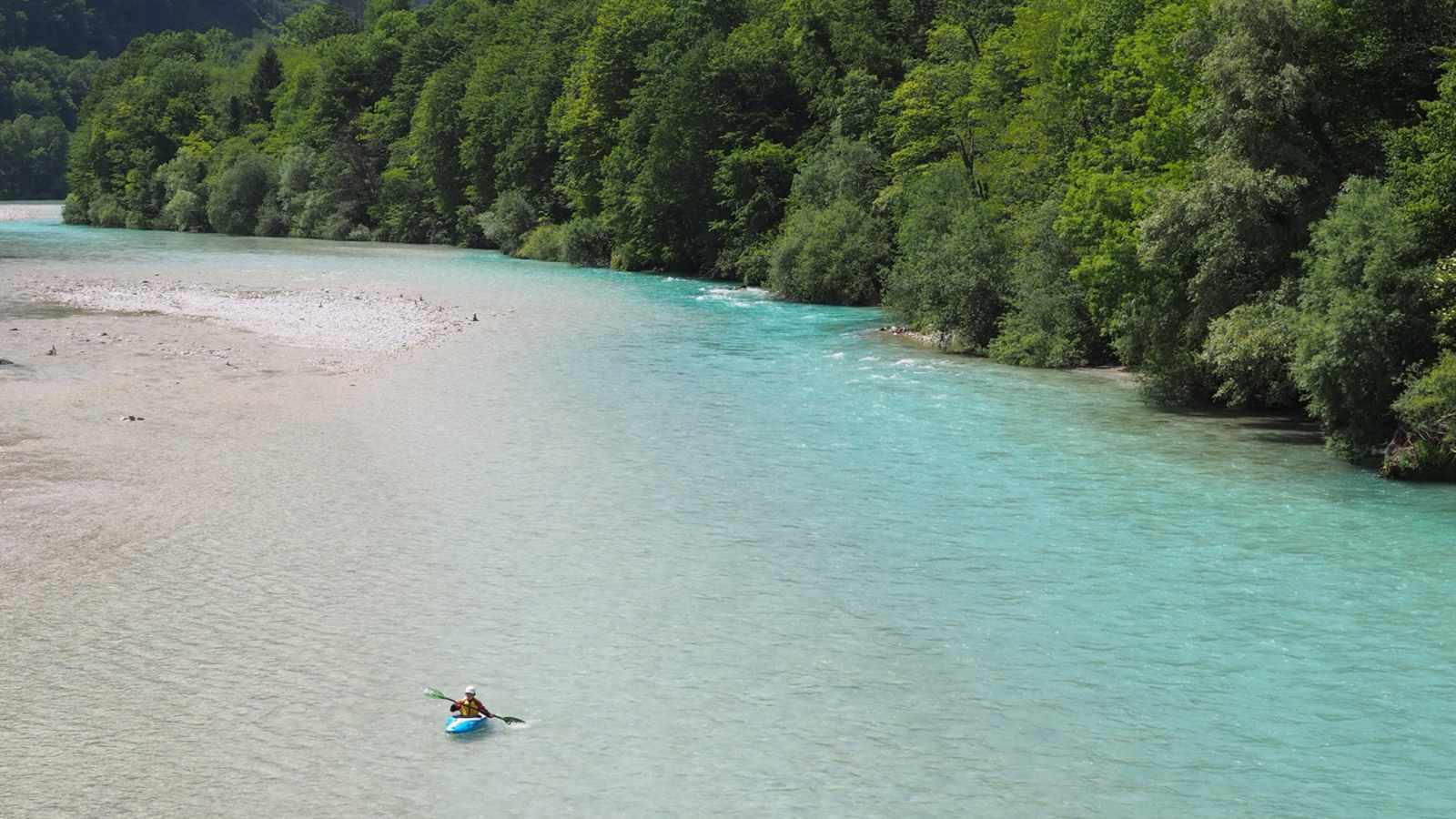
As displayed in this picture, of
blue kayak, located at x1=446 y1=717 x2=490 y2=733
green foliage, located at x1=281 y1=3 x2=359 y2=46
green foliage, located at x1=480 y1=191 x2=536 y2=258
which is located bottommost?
blue kayak, located at x1=446 y1=717 x2=490 y2=733

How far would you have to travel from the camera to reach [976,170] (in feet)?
190

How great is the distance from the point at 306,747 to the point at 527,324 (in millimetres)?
41344

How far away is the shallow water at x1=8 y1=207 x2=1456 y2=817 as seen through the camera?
15.6 m

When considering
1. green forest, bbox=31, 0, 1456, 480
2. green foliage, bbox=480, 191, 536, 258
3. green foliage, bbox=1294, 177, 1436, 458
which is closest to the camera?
green foliage, bbox=1294, 177, 1436, 458

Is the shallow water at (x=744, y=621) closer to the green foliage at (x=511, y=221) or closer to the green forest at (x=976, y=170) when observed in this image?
the green forest at (x=976, y=170)

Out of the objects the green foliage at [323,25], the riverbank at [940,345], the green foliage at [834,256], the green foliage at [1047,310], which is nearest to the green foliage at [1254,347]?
the riverbank at [940,345]

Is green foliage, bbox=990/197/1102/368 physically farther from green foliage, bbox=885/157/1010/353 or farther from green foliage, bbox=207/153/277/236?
green foliage, bbox=207/153/277/236

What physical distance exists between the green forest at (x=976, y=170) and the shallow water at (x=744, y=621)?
3177 millimetres

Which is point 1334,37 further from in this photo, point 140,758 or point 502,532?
point 140,758

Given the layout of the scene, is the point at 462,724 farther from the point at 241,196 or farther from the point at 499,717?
the point at 241,196

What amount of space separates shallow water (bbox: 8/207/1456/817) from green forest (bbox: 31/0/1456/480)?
3.18m

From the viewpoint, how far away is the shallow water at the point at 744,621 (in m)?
15.6

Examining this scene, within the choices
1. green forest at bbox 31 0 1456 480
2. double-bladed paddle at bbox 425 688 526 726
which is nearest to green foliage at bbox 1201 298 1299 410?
green forest at bbox 31 0 1456 480

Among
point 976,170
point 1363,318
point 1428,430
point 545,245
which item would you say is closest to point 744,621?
point 1363,318
